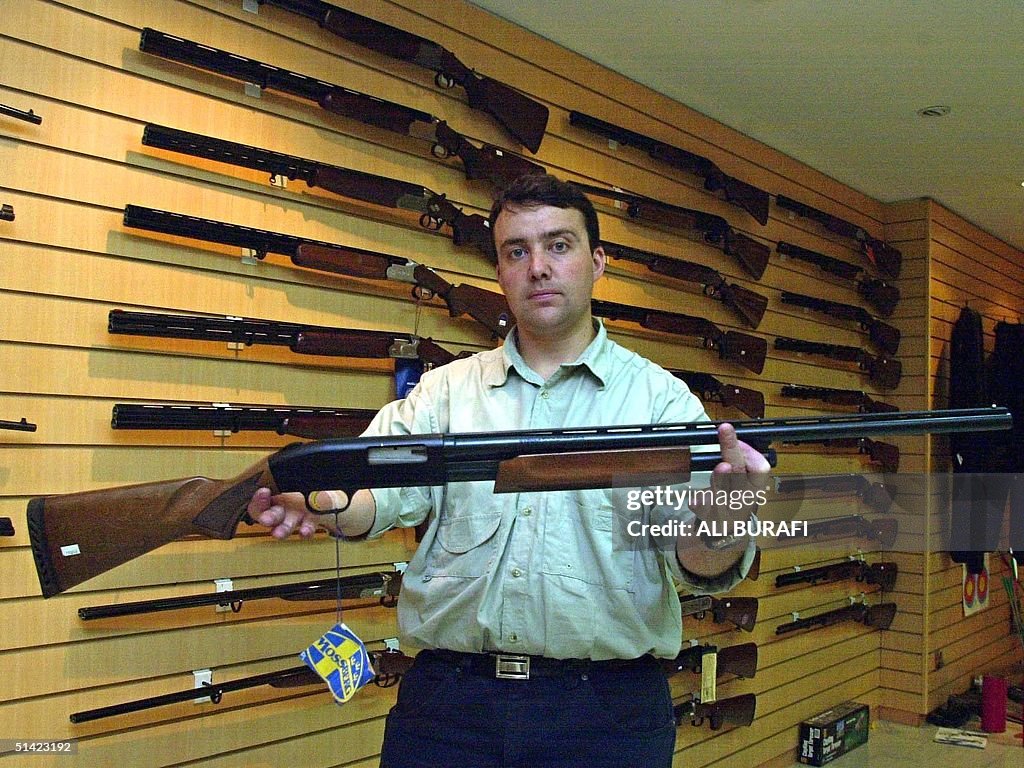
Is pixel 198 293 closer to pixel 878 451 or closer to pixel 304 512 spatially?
pixel 304 512

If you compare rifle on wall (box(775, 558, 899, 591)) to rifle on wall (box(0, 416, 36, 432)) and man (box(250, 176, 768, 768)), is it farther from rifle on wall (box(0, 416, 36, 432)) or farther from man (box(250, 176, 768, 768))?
rifle on wall (box(0, 416, 36, 432))

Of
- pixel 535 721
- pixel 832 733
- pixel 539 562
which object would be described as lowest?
pixel 832 733

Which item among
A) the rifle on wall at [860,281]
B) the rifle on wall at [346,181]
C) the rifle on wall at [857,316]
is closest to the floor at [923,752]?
the rifle on wall at [857,316]

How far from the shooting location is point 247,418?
8.84 ft

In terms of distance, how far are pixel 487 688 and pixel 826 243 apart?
4.59 meters

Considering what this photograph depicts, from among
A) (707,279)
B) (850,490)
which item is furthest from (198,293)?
(850,490)

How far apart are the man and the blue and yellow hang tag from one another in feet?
0.36

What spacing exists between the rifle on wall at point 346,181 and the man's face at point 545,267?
1.81 ft

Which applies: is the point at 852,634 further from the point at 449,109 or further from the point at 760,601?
the point at 449,109

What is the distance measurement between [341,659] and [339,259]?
1.47m

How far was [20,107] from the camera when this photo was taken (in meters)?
A: 2.37

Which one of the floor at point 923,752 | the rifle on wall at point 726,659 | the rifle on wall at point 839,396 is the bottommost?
the floor at point 923,752

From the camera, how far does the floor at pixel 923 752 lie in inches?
199
